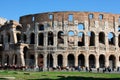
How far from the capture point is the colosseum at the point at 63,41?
65.6m

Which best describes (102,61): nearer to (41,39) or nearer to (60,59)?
(60,59)

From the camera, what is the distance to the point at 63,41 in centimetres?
6775

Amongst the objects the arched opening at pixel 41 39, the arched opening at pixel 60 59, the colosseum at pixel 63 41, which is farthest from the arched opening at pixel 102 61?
the arched opening at pixel 41 39

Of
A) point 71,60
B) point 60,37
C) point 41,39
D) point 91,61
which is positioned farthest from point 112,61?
point 41,39

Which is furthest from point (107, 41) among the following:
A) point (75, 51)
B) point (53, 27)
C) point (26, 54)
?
point (26, 54)

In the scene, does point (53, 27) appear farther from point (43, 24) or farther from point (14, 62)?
point (14, 62)

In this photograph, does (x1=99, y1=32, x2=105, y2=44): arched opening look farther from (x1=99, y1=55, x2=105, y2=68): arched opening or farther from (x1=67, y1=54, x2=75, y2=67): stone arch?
(x1=67, y1=54, x2=75, y2=67): stone arch

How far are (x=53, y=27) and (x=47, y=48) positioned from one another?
177 inches

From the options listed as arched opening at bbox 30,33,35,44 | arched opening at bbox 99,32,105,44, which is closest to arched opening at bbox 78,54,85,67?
arched opening at bbox 99,32,105,44

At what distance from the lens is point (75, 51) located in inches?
2566

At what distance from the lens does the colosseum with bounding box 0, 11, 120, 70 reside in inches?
2581

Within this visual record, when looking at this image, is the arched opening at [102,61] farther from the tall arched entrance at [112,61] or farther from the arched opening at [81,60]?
the arched opening at [81,60]

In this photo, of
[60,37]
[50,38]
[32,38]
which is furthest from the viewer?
[60,37]

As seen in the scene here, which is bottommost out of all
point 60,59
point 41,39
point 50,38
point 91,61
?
point 91,61
